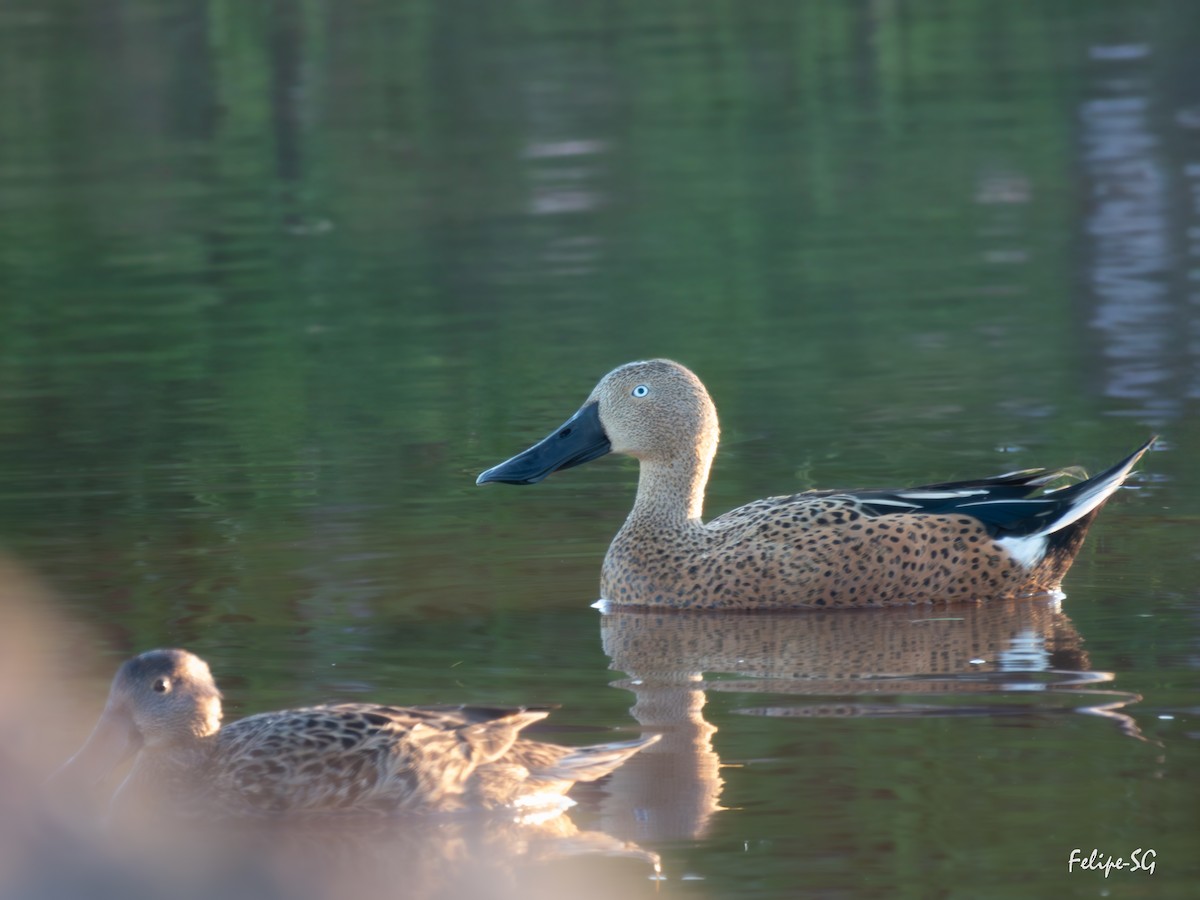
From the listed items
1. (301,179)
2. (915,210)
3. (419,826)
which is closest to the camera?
(419,826)

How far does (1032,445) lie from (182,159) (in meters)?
16.3

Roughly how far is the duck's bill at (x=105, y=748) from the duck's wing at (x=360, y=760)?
267 mm

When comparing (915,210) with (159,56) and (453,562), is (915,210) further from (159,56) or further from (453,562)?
(159,56)

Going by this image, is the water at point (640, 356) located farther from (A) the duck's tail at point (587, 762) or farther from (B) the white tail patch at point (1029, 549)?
(B) the white tail patch at point (1029, 549)

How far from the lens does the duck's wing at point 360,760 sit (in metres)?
7.01

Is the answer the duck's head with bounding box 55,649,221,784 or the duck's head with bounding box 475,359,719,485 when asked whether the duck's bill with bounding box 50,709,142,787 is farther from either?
the duck's head with bounding box 475,359,719,485

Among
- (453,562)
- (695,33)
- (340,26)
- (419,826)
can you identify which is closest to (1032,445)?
(453,562)

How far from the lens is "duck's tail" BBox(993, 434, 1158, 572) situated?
9633 mm

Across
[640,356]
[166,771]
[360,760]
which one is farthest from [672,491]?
[640,356]

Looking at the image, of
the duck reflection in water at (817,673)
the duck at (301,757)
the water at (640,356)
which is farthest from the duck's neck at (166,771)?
the duck reflection in water at (817,673)

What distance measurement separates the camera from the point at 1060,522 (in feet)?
31.5

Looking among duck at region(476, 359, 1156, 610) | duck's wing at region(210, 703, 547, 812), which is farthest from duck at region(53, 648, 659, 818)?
duck at region(476, 359, 1156, 610)

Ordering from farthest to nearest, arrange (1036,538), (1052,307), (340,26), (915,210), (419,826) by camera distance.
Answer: (340,26), (915,210), (1052,307), (1036,538), (419,826)

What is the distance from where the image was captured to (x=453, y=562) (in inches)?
407
